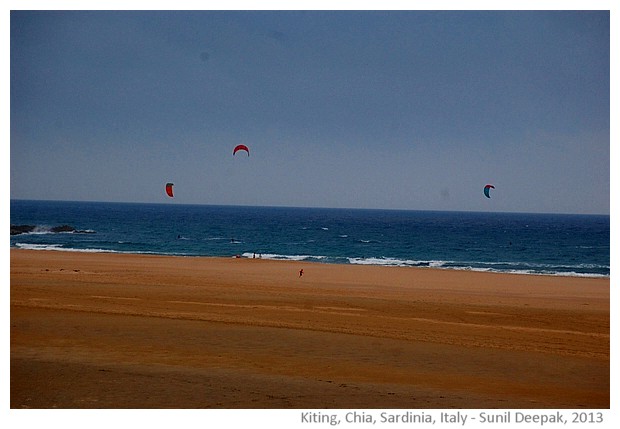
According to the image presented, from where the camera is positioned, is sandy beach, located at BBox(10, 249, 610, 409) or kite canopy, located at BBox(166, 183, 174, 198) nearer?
sandy beach, located at BBox(10, 249, 610, 409)

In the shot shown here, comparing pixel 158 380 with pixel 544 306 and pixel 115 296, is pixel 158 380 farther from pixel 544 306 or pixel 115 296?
pixel 544 306

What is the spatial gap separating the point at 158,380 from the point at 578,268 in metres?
29.9

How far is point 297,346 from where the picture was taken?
28.3 ft

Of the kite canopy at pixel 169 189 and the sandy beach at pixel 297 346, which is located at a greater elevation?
the kite canopy at pixel 169 189

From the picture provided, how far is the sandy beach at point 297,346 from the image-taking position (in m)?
6.39

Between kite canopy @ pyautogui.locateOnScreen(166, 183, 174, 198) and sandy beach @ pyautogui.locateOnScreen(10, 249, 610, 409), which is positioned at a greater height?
kite canopy @ pyautogui.locateOnScreen(166, 183, 174, 198)

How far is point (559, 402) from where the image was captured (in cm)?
641

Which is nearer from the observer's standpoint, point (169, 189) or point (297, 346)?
point (297, 346)

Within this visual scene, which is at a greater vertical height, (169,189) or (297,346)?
(169,189)

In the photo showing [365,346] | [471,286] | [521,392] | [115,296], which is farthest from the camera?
[471,286]

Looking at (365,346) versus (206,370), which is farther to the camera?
(365,346)

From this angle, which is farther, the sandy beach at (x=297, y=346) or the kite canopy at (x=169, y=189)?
the kite canopy at (x=169, y=189)

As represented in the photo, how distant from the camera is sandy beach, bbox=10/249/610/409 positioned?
6.39m

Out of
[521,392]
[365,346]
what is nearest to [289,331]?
[365,346]
